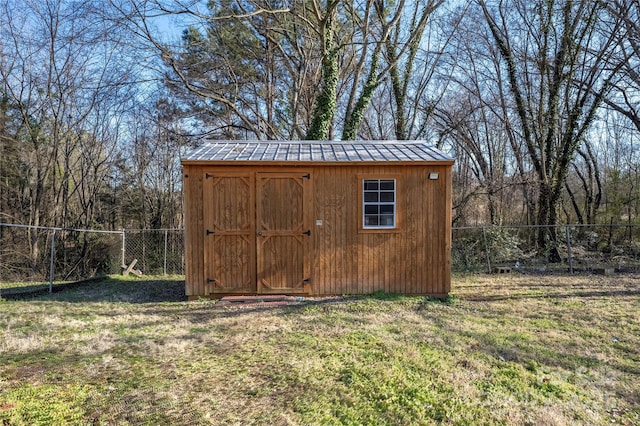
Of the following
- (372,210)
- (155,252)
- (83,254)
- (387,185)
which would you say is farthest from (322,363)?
(83,254)

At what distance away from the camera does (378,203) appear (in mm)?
6945

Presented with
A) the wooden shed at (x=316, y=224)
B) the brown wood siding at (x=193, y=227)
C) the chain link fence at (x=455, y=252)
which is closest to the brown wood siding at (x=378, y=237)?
the wooden shed at (x=316, y=224)

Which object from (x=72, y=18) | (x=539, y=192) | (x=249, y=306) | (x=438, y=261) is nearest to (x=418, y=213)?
(x=438, y=261)

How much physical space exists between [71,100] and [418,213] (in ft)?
41.8

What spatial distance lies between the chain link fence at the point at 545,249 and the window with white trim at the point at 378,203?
4.54 metres

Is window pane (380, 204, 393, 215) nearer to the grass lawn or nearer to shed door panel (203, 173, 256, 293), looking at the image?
the grass lawn

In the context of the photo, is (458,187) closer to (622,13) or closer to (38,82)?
(622,13)

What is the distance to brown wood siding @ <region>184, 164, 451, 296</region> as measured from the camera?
22.5 feet

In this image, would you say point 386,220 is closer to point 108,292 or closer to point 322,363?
point 322,363

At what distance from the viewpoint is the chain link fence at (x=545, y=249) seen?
413 inches

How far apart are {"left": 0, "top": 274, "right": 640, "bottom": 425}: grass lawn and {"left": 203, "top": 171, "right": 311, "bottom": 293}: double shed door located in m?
0.65

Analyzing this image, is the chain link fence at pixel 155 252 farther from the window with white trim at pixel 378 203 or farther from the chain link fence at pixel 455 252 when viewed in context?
the window with white trim at pixel 378 203

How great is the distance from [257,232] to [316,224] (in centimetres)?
107

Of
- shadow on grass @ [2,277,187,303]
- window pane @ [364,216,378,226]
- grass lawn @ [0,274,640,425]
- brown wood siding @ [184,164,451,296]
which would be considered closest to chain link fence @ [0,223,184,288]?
shadow on grass @ [2,277,187,303]
